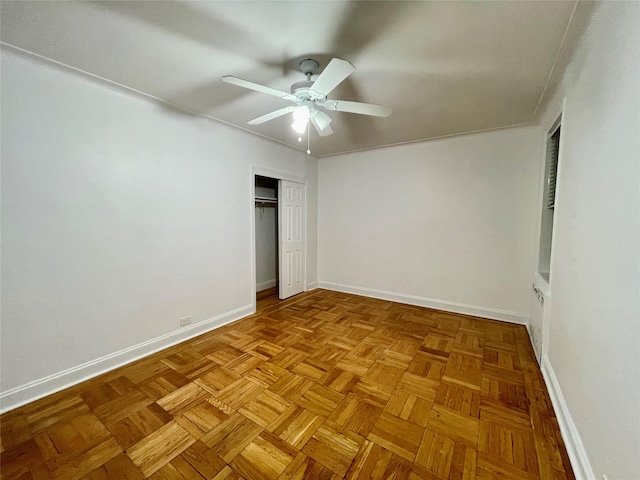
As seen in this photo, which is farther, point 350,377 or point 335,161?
point 335,161

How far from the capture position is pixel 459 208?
3379 millimetres

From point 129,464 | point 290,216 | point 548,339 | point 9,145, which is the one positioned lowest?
point 129,464

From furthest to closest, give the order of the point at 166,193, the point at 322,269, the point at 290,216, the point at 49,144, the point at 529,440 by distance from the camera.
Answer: the point at 322,269 < the point at 290,216 < the point at 166,193 < the point at 49,144 < the point at 529,440

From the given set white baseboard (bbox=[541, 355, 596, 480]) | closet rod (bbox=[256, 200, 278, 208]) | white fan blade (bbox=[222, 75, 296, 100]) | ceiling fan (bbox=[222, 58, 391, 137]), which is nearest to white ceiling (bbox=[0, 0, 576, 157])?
ceiling fan (bbox=[222, 58, 391, 137])

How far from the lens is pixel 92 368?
6.79ft

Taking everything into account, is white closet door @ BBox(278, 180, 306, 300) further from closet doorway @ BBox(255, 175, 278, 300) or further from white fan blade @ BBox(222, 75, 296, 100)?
white fan blade @ BBox(222, 75, 296, 100)

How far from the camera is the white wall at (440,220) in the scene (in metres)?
3.05

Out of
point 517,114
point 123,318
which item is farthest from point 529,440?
point 123,318

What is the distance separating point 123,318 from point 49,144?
1467 millimetres

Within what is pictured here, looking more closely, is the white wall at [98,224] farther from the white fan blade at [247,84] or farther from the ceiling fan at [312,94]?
the white fan blade at [247,84]

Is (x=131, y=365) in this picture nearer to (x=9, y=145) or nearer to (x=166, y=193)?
(x=166, y=193)

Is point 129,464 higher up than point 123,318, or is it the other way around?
point 123,318

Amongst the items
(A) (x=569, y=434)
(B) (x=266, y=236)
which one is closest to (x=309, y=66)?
(A) (x=569, y=434)

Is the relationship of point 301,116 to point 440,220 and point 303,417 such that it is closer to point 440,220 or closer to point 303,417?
point 303,417
